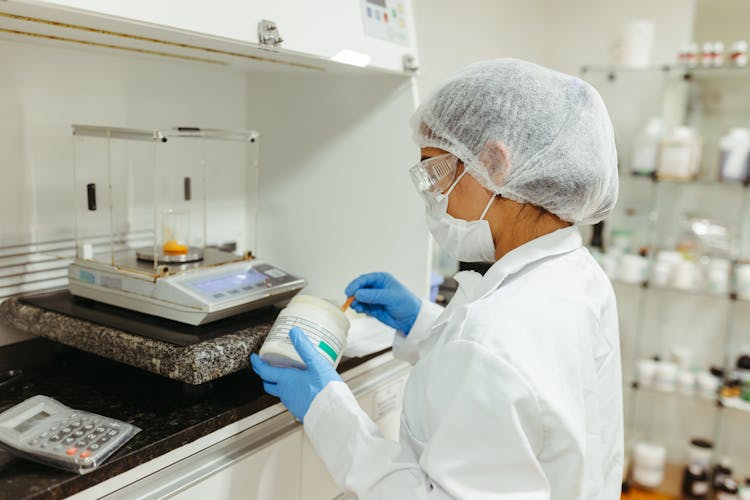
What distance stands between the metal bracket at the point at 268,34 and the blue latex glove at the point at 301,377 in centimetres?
48

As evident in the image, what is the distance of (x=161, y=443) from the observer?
83 cm

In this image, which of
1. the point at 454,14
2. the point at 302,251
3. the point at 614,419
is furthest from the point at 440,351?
the point at 454,14

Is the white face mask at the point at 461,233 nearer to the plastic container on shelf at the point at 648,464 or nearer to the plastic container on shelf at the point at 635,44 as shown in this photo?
the plastic container on shelf at the point at 635,44

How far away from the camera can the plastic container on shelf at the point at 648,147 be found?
7.73 ft

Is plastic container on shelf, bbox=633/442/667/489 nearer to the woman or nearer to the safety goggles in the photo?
the woman

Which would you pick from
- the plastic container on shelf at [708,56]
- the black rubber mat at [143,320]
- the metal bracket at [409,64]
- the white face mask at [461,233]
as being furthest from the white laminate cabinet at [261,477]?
the plastic container on shelf at [708,56]

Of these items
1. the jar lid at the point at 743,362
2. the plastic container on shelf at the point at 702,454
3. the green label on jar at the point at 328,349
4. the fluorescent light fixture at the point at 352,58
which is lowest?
the plastic container on shelf at the point at 702,454

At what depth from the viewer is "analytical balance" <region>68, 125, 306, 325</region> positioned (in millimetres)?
1061

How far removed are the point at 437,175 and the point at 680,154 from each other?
1720 millimetres

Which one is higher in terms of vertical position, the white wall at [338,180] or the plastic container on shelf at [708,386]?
the white wall at [338,180]

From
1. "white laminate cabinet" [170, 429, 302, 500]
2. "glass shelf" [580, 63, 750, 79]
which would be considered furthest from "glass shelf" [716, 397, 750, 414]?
"white laminate cabinet" [170, 429, 302, 500]

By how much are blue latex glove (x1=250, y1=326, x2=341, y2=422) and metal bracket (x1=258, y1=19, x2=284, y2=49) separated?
481 mm

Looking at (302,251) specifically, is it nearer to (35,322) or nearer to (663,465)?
(35,322)

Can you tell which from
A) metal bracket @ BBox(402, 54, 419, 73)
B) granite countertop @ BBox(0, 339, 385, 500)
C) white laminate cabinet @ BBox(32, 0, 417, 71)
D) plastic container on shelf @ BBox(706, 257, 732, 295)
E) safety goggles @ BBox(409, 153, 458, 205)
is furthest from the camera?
plastic container on shelf @ BBox(706, 257, 732, 295)
